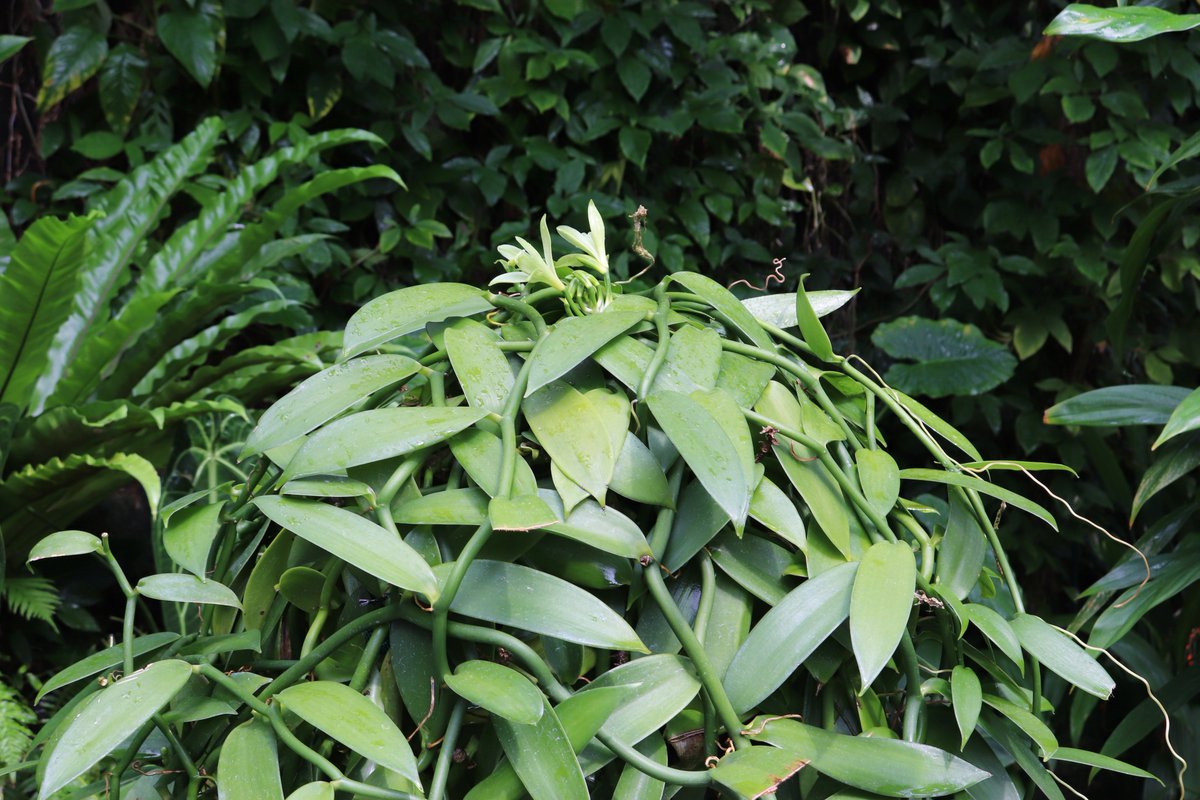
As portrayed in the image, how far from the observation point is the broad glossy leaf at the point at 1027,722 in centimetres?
37

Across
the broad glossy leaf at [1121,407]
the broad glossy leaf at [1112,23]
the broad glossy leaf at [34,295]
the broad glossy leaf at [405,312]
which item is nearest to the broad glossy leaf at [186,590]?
the broad glossy leaf at [405,312]

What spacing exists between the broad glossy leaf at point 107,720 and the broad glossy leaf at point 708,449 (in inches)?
7.4

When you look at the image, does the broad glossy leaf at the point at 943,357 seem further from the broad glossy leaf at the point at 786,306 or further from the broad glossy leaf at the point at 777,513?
the broad glossy leaf at the point at 777,513

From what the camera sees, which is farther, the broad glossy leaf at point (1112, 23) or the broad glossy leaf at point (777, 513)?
the broad glossy leaf at point (1112, 23)

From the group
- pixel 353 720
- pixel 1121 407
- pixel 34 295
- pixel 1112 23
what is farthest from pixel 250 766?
pixel 34 295

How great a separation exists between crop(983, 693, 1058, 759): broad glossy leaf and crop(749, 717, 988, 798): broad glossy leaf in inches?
1.8

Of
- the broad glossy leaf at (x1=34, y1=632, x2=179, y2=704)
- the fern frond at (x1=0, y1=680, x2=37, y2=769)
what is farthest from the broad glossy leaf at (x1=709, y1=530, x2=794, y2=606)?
the fern frond at (x1=0, y1=680, x2=37, y2=769)

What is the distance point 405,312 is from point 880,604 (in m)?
0.23

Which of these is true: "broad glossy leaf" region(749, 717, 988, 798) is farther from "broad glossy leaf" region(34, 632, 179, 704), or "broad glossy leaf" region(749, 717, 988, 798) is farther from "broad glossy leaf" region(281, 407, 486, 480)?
"broad glossy leaf" region(34, 632, 179, 704)

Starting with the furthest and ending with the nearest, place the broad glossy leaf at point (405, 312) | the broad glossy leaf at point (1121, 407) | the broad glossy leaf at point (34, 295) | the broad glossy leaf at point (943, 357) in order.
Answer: the broad glossy leaf at point (943, 357), the broad glossy leaf at point (34, 295), the broad glossy leaf at point (1121, 407), the broad glossy leaf at point (405, 312)

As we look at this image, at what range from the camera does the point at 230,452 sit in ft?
4.66

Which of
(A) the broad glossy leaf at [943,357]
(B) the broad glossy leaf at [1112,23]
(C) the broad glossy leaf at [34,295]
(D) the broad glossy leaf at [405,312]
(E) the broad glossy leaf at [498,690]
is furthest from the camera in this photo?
(A) the broad glossy leaf at [943,357]

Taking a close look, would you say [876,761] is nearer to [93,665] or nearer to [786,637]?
[786,637]

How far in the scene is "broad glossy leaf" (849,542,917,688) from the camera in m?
0.32
